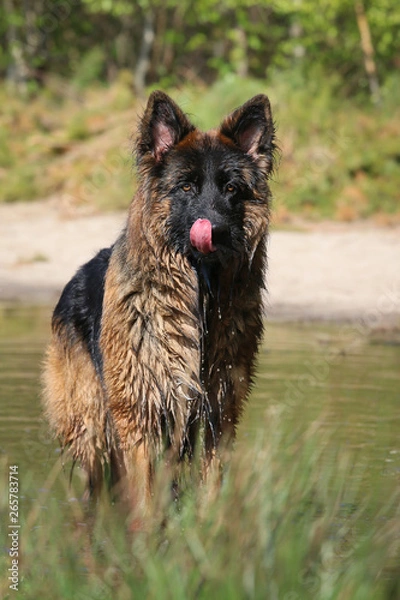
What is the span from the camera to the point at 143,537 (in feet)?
11.6

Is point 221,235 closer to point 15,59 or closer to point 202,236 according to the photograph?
point 202,236

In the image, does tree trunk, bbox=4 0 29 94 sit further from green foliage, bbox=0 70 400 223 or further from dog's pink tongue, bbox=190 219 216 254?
dog's pink tongue, bbox=190 219 216 254

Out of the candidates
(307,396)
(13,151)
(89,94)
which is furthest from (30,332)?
(89,94)

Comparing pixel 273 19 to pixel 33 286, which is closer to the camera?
pixel 33 286

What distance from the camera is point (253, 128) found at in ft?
19.1

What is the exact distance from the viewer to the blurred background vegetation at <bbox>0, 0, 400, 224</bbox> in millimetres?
18656

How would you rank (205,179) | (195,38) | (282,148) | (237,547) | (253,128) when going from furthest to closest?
(195,38), (282,148), (253,128), (205,179), (237,547)

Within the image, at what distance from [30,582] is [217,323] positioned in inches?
97.2

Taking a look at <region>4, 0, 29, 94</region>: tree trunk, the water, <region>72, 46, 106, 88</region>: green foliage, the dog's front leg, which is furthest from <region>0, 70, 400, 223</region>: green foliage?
the dog's front leg

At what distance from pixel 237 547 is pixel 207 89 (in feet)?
70.4

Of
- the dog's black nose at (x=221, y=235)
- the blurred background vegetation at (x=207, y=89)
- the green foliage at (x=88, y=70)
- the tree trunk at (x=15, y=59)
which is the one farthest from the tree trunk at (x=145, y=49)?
the dog's black nose at (x=221, y=235)

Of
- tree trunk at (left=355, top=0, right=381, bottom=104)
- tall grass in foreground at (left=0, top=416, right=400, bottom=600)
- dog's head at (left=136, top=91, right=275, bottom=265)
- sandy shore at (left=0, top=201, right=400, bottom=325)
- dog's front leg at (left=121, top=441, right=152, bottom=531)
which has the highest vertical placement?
tree trunk at (left=355, top=0, right=381, bottom=104)

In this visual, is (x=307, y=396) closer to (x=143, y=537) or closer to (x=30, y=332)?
(x=30, y=332)

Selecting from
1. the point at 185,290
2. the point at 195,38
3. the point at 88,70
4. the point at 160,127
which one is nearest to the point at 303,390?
the point at 185,290
